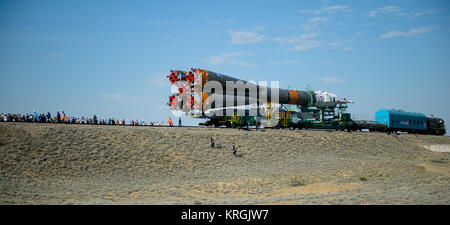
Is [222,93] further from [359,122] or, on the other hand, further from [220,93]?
[359,122]

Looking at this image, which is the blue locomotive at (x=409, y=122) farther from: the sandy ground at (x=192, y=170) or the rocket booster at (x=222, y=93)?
the sandy ground at (x=192, y=170)

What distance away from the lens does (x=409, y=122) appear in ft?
168

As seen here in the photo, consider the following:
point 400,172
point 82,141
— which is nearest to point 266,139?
point 400,172

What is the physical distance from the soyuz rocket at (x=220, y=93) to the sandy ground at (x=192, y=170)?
3.21 m

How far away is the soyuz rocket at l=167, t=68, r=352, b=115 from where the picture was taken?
3198 cm

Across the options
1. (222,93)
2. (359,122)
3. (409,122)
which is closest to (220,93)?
(222,93)

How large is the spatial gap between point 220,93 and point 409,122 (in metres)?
32.7

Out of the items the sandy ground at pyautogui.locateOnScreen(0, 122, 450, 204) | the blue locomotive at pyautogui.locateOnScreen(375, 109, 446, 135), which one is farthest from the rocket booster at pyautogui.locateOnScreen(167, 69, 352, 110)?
the blue locomotive at pyautogui.locateOnScreen(375, 109, 446, 135)

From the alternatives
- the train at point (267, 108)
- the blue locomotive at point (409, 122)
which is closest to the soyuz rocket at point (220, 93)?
the train at point (267, 108)

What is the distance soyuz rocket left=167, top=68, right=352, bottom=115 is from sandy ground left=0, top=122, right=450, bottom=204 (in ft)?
10.5

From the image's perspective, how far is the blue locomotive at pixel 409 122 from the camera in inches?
1946

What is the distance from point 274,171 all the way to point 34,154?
16.8 m

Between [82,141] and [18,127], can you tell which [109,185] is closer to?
[82,141]
